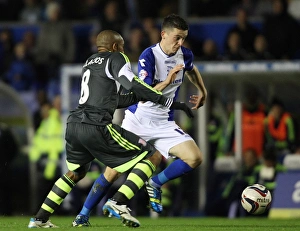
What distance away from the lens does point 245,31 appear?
16406mm

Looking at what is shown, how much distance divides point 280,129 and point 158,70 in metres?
5.58

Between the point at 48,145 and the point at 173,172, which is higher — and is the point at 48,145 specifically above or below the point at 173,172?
below

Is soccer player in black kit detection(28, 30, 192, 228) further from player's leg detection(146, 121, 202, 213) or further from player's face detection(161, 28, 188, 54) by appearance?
player's face detection(161, 28, 188, 54)

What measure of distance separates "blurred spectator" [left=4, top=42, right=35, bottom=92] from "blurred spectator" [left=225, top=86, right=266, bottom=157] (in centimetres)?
416

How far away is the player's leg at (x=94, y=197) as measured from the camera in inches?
384

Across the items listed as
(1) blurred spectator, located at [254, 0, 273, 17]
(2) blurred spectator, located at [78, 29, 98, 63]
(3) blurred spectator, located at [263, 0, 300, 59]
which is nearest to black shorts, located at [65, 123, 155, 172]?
(3) blurred spectator, located at [263, 0, 300, 59]

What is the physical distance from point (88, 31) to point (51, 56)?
38.3 inches

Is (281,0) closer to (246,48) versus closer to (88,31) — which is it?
(246,48)

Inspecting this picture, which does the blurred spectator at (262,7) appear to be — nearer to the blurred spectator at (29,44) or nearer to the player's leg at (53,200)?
the blurred spectator at (29,44)

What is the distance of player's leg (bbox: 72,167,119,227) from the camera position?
977cm

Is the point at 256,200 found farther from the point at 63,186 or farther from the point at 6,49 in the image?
the point at 6,49

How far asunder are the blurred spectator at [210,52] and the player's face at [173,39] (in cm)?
569

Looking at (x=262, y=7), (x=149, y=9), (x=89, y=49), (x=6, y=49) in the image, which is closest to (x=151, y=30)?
(x=89, y=49)

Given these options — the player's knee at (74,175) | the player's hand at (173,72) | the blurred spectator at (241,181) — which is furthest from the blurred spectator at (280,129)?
the player's knee at (74,175)
